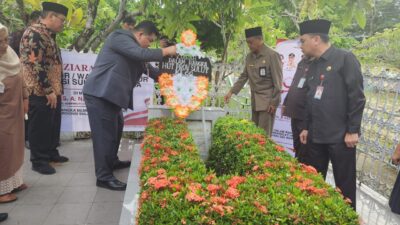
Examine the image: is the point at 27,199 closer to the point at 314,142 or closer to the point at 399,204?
the point at 314,142

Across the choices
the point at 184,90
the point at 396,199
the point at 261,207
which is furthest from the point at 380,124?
the point at 261,207

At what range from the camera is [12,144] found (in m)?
3.68

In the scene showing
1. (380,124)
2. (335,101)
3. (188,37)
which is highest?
(188,37)

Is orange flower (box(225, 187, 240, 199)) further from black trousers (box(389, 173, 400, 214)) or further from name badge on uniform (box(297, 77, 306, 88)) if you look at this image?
name badge on uniform (box(297, 77, 306, 88))

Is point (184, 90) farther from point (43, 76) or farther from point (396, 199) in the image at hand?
point (396, 199)

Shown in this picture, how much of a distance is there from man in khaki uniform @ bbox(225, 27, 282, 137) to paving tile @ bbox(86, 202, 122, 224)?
2426 mm

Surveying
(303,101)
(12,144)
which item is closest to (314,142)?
(303,101)

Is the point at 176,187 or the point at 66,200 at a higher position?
the point at 176,187

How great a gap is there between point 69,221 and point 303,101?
114 inches

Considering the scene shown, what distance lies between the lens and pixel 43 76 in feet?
14.2

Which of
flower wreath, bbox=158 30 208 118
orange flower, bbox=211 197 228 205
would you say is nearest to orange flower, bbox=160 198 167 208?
orange flower, bbox=211 197 228 205

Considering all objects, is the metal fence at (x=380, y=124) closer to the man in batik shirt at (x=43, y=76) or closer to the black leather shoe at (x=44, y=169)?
the man in batik shirt at (x=43, y=76)

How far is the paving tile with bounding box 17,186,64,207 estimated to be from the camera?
377 centimetres

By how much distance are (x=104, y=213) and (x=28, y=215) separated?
0.73m
